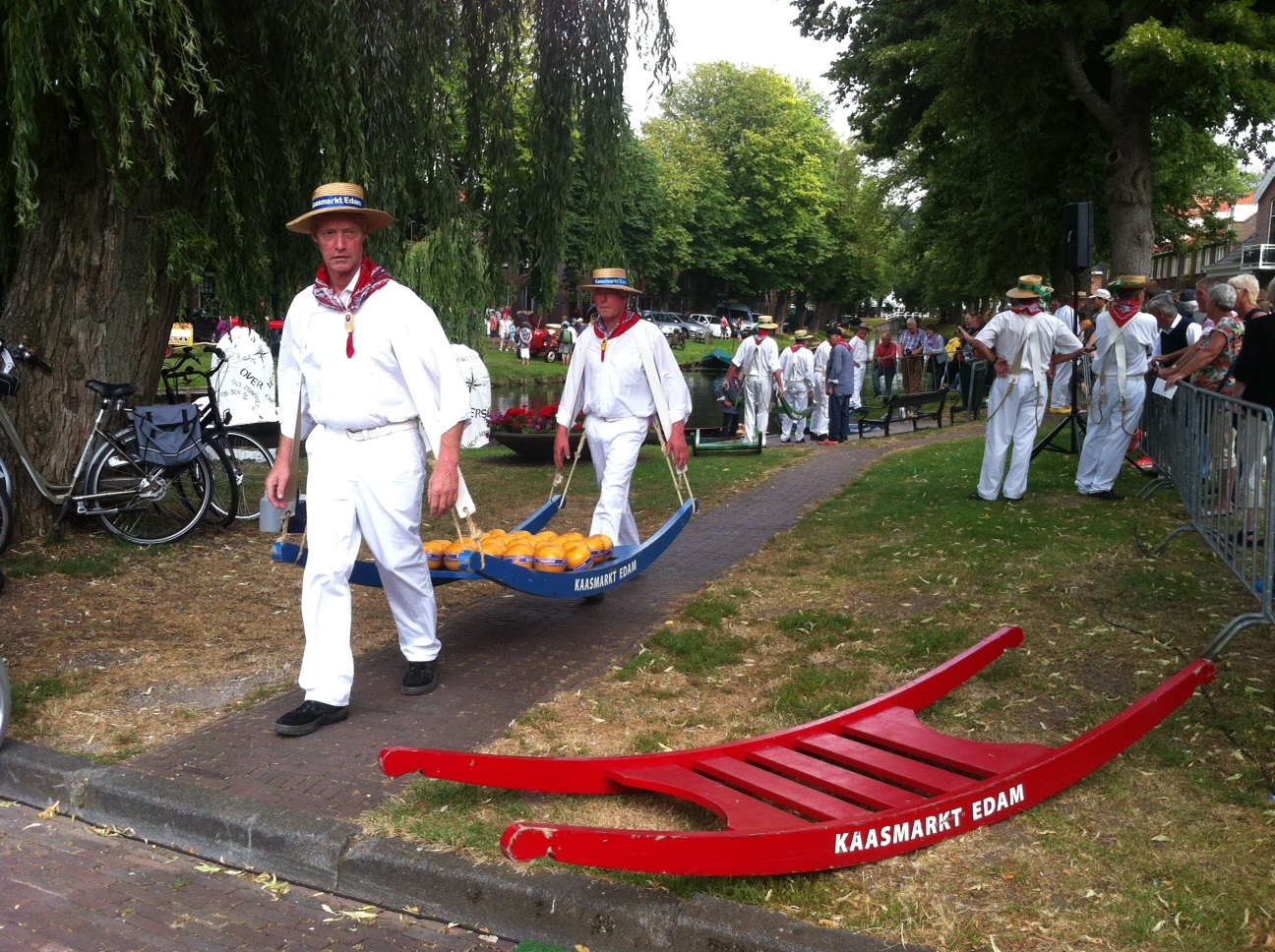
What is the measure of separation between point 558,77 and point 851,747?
7587mm

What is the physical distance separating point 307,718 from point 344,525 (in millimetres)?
860

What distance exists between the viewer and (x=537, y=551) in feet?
21.1

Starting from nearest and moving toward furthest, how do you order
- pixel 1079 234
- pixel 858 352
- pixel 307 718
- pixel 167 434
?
1. pixel 307 718
2. pixel 167 434
3. pixel 1079 234
4. pixel 858 352

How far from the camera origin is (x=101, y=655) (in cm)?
642

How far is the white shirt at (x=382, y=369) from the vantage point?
526 centimetres

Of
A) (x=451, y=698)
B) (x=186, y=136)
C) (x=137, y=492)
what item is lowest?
(x=451, y=698)

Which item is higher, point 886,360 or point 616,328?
point 886,360

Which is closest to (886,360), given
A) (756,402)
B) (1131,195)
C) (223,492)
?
(1131,195)

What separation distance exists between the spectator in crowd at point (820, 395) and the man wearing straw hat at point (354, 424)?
51.0 ft

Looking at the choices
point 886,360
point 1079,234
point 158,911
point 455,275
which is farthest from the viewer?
point 886,360

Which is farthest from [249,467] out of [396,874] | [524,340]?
[524,340]

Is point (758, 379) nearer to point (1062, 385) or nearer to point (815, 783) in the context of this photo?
point (1062, 385)

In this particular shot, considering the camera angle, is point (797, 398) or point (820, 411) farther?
point (797, 398)

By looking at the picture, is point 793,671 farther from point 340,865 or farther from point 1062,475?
point 1062,475
